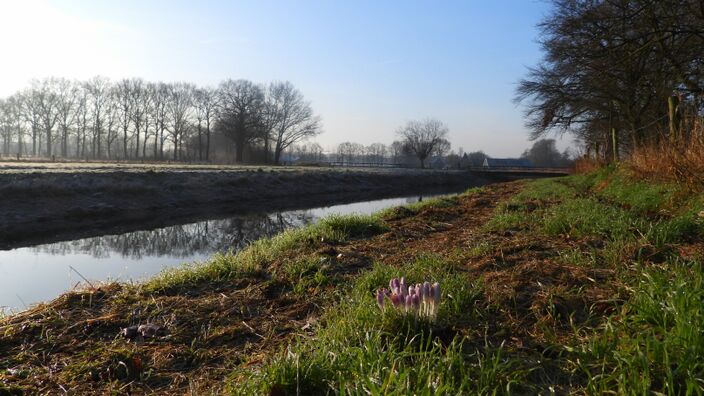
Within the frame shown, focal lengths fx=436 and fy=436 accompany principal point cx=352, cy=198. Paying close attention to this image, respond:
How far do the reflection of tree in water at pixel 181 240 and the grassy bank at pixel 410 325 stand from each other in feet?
15.7

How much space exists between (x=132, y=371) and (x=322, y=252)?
112 inches

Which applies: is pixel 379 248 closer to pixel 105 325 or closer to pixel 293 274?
pixel 293 274

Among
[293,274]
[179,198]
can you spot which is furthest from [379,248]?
[179,198]

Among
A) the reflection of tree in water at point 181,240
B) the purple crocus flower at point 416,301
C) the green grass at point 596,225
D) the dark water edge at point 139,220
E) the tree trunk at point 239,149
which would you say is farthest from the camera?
the tree trunk at point 239,149

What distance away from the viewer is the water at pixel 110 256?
630 cm

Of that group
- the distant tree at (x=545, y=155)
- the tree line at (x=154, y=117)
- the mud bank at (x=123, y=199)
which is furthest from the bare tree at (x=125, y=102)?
the distant tree at (x=545, y=155)

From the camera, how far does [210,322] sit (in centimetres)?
331

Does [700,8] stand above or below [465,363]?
above

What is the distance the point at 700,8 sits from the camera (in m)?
11.8

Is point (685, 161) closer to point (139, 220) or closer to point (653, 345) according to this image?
point (653, 345)

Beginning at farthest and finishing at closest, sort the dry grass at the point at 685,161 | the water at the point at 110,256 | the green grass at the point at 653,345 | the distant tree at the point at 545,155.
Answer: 1. the distant tree at the point at 545,155
2. the water at the point at 110,256
3. the dry grass at the point at 685,161
4. the green grass at the point at 653,345

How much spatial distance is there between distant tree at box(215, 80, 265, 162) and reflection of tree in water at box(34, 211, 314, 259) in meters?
43.9

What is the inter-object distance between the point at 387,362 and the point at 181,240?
32.0ft

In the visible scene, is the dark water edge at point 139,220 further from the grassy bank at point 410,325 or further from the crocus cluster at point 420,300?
the crocus cluster at point 420,300
